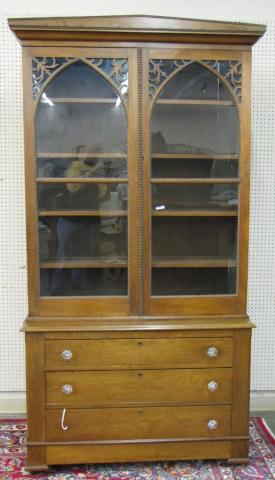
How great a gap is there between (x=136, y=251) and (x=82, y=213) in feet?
1.07

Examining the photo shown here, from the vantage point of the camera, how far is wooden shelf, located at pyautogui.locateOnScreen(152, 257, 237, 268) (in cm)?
213

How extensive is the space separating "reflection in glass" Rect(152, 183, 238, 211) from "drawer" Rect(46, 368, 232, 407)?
81 centimetres

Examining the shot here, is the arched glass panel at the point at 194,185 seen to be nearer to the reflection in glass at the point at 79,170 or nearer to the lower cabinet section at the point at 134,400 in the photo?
the reflection in glass at the point at 79,170

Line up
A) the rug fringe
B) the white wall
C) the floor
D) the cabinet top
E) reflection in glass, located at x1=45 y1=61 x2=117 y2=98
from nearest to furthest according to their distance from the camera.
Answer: the cabinet top → reflection in glass, located at x1=45 y1=61 x2=117 y2=98 → the rug fringe → the white wall → the floor

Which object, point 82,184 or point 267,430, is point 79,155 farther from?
point 267,430

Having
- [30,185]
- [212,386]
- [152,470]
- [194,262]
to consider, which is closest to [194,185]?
[194,262]

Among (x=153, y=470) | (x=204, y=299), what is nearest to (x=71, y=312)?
(x=204, y=299)

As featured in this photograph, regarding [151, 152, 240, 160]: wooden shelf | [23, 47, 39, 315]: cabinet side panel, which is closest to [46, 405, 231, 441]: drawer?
[23, 47, 39, 315]: cabinet side panel

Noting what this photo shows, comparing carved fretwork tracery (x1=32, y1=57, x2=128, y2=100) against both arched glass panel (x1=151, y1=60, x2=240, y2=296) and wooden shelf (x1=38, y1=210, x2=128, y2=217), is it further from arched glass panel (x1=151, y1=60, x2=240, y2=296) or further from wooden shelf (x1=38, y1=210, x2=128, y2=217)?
wooden shelf (x1=38, y1=210, x2=128, y2=217)

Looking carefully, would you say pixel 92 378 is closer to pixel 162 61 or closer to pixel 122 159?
pixel 122 159

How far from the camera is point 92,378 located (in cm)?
206

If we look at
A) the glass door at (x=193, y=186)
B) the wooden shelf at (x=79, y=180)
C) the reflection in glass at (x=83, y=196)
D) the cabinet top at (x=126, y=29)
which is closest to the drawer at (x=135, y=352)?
the glass door at (x=193, y=186)

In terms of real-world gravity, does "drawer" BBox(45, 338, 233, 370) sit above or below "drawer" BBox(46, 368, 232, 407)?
above

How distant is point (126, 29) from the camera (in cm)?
192
